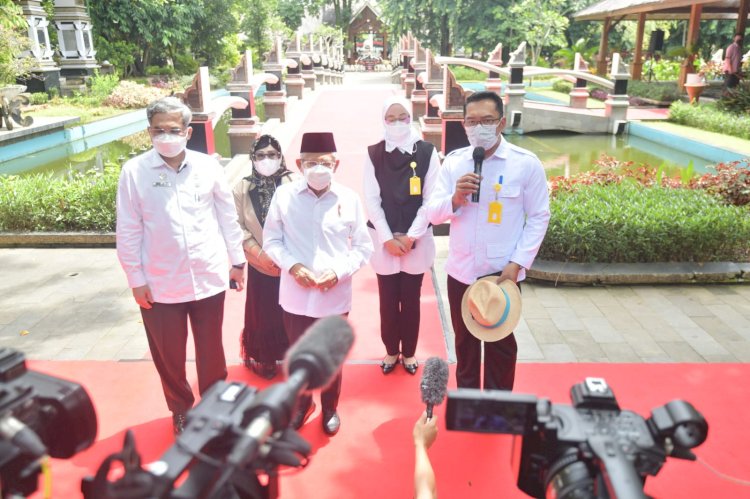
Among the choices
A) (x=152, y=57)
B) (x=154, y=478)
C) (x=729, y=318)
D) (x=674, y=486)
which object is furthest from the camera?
(x=152, y=57)

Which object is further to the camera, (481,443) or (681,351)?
(681,351)

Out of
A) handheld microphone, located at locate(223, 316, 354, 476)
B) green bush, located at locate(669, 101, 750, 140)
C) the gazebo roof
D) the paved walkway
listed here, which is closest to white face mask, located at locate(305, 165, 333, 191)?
handheld microphone, located at locate(223, 316, 354, 476)

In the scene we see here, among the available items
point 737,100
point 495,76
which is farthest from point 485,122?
point 495,76

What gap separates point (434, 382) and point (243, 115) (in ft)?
24.3

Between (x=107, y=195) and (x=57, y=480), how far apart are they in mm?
4084

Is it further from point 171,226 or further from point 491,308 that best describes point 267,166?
point 491,308

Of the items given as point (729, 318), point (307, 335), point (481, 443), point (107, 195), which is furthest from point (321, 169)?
point (107, 195)

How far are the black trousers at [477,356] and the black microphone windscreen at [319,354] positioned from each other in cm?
201

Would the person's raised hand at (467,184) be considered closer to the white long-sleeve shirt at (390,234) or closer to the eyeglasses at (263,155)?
the white long-sleeve shirt at (390,234)

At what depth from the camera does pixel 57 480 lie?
279cm

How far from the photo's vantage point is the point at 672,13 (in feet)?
70.9

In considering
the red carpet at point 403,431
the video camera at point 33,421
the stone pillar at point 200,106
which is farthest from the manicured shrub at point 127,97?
the video camera at point 33,421

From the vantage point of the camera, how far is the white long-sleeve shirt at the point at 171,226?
8.93 ft

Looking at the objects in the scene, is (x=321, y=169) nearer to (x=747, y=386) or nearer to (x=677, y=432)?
(x=677, y=432)
